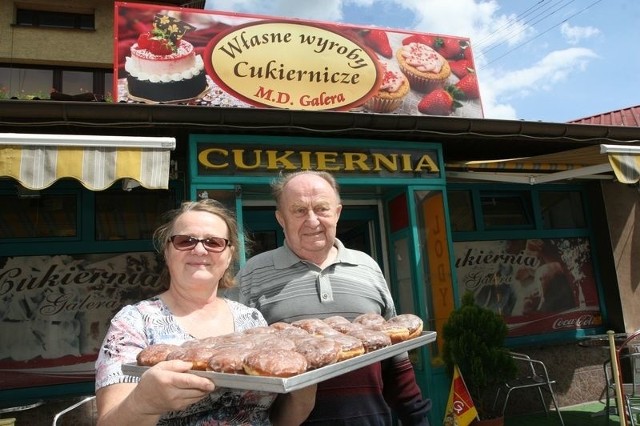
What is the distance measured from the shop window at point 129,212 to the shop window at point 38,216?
0.87 ft

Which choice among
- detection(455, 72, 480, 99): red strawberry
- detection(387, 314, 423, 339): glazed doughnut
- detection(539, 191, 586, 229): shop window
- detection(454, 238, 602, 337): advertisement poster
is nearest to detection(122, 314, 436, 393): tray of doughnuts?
detection(387, 314, 423, 339): glazed doughnut

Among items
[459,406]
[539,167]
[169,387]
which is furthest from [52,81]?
[169,387]

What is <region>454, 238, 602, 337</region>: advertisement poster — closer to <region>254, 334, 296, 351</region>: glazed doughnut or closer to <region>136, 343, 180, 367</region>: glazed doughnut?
<region>254, 334, 296, 351</region>: glazed doughnut

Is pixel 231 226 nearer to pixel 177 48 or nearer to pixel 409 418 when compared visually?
pixel 409 418

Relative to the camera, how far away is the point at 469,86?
7371mm

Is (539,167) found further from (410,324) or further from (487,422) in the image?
(410,324)

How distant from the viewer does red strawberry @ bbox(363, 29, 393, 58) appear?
22.9ft

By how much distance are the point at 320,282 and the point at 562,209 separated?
5970mm

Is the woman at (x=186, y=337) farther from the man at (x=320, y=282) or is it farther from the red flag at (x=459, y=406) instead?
the red flag at (x=459, y=406)

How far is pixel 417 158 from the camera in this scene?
5230 millimetres

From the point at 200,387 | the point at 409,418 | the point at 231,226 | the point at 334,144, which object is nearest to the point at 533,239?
the point at 334,144

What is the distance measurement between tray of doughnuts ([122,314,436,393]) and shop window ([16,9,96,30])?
56.7 feet

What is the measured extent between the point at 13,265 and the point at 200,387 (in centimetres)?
468

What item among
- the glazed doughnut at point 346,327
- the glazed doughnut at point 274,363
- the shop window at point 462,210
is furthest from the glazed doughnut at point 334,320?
the shop window at point 462,210
